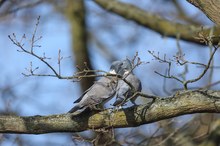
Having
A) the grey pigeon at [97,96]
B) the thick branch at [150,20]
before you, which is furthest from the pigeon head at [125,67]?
the thick branch at [150,20]

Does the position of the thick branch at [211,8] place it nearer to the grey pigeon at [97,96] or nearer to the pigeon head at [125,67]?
the pigeon head at [125,67]

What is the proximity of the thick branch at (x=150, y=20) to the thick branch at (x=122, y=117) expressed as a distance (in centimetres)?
285

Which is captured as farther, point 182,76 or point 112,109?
point 182,76

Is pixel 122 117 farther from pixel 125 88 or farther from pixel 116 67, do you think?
pixel 116 67

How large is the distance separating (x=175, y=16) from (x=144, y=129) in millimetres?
3271

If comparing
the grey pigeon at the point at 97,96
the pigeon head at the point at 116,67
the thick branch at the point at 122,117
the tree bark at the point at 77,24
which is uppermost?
the tree bark at the point at 77,24

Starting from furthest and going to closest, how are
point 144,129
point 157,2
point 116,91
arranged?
1. point 157,2
2. point 144,129
3. point 116,91

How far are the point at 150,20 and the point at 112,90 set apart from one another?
3395 millimetres

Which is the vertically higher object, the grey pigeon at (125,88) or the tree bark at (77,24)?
the tree bark at (77,24)

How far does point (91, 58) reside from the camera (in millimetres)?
9469

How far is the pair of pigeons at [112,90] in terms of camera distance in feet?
14.1

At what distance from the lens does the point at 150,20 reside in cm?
765

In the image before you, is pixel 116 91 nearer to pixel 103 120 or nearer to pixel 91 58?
pixel 103 120

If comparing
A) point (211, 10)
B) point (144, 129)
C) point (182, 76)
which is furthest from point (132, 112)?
point (144, 129)
